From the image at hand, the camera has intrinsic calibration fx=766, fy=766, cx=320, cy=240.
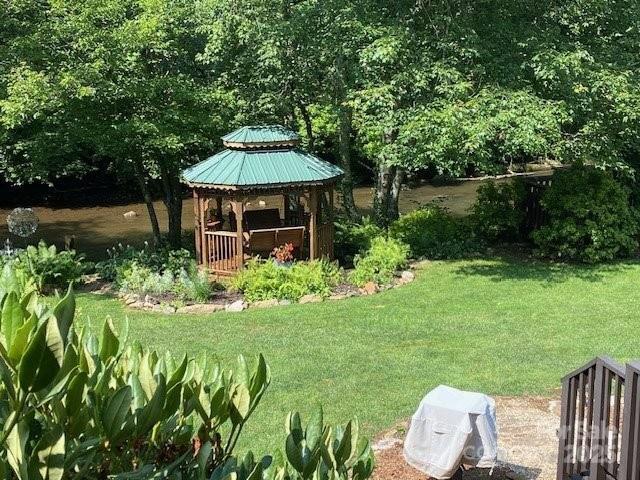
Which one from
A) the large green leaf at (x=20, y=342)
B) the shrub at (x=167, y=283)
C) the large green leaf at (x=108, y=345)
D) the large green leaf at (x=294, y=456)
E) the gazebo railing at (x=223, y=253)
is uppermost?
the large green leaf at (x=20, y=342)

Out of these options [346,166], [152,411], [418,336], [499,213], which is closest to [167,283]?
[418,336]

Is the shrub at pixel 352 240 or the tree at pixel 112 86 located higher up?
the tree at pixel 112 86

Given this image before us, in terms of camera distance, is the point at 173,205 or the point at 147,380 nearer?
the point at 147,380

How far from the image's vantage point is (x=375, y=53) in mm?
11438

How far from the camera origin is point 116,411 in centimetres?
234

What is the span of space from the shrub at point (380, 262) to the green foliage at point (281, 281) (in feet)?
1.55

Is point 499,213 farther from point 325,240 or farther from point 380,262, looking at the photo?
point 325,240

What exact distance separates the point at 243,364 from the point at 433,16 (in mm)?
11075

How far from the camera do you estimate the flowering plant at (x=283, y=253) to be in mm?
12734

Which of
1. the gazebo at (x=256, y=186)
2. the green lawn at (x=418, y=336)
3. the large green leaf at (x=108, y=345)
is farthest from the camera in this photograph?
the gazebo at (x=256, y=186)

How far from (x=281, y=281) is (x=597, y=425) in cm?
758

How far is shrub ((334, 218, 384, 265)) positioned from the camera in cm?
1458

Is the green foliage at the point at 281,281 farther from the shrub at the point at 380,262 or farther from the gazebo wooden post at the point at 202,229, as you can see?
the gazebo wooden post at the point at 202,229

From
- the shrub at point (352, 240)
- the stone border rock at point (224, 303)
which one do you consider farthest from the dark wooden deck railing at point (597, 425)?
the shrub at point (352, 240)
